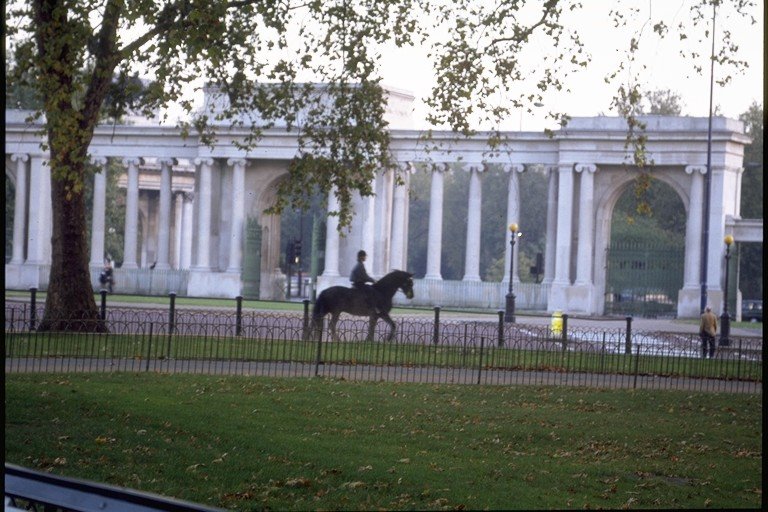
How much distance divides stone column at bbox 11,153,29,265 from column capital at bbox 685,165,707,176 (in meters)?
34.9

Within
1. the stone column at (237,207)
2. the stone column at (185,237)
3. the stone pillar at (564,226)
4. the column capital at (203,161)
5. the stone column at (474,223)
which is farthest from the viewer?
the stone column at (185,237)

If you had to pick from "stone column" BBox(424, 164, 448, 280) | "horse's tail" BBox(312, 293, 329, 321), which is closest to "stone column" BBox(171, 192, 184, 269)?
"stone column" BBox(424, 164, 448, 280)

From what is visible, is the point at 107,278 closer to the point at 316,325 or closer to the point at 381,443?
the point at 316,325

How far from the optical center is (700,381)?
2494 centimetres

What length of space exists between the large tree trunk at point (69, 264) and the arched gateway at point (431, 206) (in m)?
30.1

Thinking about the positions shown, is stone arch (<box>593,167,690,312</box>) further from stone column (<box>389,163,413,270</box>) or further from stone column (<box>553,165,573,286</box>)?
stone column (<box>389,163,413,270</box>)

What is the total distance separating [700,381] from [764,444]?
68.5ft

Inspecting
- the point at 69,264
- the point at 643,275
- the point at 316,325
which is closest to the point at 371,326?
the point at 316,325

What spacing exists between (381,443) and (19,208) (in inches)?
2342

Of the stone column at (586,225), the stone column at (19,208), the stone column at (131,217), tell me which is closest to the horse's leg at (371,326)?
the stone column at (586,225)

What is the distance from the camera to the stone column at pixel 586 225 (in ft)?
204

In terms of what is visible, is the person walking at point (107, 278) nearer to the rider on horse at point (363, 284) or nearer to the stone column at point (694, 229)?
the stone column at point (694, 229)

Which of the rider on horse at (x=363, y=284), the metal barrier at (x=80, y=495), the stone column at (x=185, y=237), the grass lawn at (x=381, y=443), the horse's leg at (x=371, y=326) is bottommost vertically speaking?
the grass lawn at (x=381, y=443)

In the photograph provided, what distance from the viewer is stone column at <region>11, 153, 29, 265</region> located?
6906 cm
